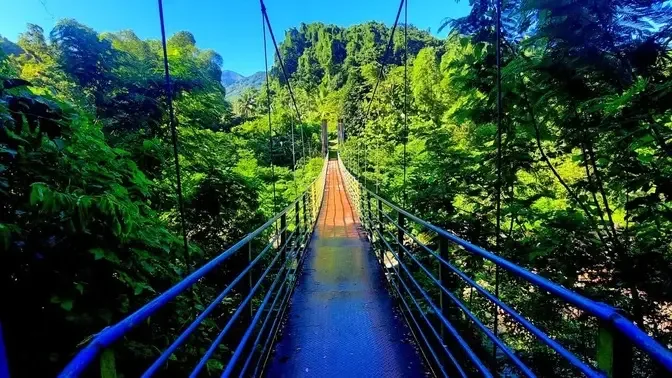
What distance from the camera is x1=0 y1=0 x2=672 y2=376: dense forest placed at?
162 cm

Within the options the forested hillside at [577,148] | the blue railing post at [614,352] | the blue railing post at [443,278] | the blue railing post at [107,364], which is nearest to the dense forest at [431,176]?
the forested hillside at [577,148]

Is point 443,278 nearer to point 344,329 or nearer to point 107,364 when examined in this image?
point 344,329

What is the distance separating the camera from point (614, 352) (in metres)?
0.74

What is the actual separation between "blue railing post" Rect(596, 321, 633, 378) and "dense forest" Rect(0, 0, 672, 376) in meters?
1.50

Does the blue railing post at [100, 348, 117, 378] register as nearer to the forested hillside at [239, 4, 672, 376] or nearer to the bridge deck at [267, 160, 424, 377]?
the bridge deck at [267, 160, 424, 377]

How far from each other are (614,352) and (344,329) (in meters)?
2.16

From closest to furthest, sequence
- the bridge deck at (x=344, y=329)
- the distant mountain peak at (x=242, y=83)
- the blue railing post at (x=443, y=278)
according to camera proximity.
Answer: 1. the blue railing post at (x=443, y=278)
2. the bridge deck at (x=344, y=329)
3. the distant mountain peak at (x=242, y=83)

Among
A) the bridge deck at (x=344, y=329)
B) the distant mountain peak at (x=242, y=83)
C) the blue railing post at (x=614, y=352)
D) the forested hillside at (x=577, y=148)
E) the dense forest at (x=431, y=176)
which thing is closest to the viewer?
the blue railing post at (x=614, y=352)

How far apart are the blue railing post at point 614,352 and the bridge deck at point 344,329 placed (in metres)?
1.48

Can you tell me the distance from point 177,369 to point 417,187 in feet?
12.8

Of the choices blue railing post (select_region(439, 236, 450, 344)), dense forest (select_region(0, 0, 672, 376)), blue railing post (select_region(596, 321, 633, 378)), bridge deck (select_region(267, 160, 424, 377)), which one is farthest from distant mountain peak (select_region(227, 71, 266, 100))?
blue railing post (select_region(596, 321, 633, 378))

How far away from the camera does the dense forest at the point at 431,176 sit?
5.32ft

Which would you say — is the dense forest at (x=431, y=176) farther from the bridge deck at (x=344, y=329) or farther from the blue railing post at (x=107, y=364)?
the blue railing post at (x=107, y=364)

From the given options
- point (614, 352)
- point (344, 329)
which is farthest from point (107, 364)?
point (344, 329)
